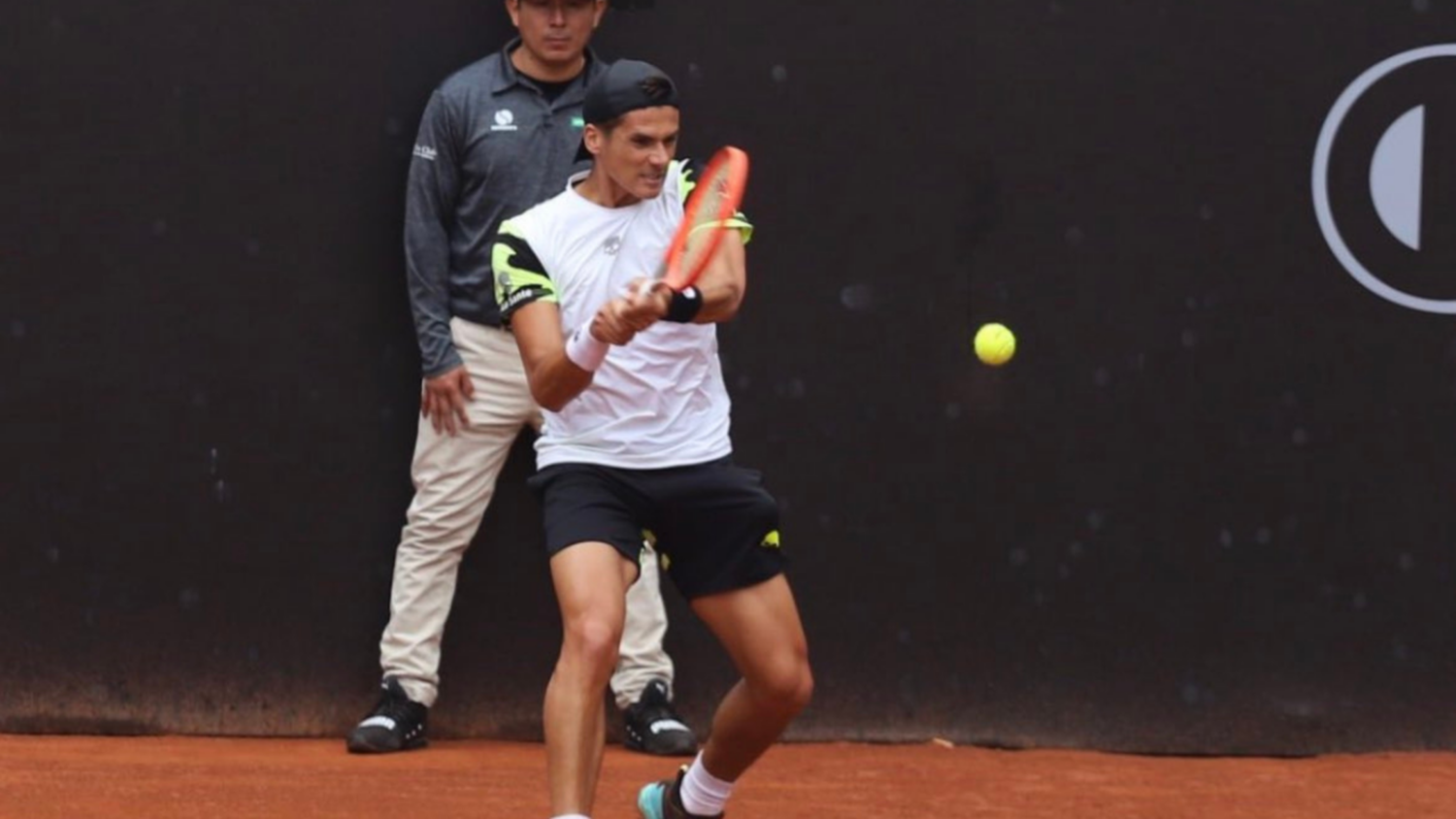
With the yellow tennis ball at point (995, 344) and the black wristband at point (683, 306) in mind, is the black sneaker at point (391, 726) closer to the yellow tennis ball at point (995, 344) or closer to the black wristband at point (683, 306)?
the yellow tennis ball at point (995, 344)

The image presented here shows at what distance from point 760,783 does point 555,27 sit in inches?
78.5

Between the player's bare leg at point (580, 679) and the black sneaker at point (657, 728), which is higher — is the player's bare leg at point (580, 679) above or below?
above

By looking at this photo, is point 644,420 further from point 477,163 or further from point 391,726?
point 391,726

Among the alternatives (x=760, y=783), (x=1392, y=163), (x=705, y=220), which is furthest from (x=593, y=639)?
(x=1392, y=163)

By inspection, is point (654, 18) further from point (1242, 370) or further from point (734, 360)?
point (1242, 370)

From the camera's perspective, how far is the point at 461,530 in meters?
6.65

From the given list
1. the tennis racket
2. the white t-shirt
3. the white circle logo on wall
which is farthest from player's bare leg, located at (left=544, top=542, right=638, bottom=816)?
the white circle logo on wall

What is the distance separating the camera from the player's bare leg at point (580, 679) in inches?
193

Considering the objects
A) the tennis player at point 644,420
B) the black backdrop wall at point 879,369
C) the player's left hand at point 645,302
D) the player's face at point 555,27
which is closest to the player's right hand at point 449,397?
the black backdrop wall at point 879,369

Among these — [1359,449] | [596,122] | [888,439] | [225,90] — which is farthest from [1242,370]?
[225,90]

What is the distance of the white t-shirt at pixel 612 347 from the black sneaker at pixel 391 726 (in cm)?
152

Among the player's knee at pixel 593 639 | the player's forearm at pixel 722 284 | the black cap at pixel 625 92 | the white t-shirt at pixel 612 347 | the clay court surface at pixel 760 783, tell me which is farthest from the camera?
Answer: the clay court surface at pixel 760 783

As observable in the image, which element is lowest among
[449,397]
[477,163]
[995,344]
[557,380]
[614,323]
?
[449,397]

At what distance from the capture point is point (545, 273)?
5.30m
